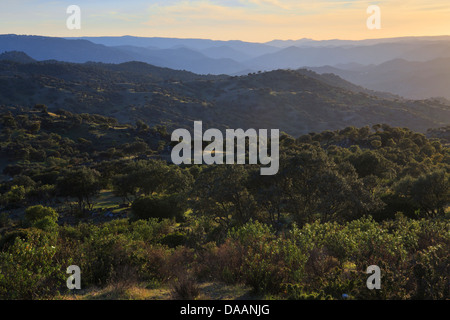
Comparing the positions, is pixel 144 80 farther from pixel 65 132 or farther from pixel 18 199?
pixel 18 199

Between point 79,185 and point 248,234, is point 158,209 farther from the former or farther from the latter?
point 248,234

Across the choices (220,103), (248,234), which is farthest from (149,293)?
(220,103)

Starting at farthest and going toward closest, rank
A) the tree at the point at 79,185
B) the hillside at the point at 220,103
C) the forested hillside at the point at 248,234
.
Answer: the hillside at the point at 220,103 < the tree at the point at 79,185 < the forested hillside at the point at 248,234

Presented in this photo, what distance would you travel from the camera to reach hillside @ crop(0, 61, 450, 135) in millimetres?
124875

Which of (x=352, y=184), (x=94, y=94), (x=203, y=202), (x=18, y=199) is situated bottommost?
(x=18, y=199)

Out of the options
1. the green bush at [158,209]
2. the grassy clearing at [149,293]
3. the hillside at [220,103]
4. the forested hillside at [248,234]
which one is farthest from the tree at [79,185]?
the hillside at [220,103]

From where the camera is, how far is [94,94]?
138875 mm

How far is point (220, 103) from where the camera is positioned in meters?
148

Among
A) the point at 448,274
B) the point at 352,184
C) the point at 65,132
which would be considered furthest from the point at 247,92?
the point at 448,274

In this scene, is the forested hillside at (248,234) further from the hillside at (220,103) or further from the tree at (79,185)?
the hillside at (220,103)

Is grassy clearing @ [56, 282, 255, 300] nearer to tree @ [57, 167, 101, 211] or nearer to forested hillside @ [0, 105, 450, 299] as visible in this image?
forested hillside @ [0, 105, 450, 299]

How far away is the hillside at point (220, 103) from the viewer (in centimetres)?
12488

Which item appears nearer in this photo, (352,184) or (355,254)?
(355,254)
